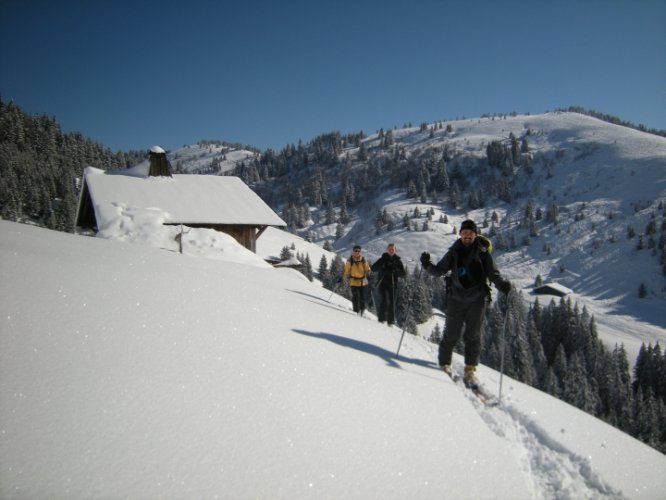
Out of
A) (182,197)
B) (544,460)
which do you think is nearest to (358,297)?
(544,460)

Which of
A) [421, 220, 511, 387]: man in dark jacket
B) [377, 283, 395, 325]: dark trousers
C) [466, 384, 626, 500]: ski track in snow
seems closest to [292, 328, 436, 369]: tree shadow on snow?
[421, 220, 511, 387]: man in dark jacket

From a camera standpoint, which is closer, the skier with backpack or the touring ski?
the touring ski

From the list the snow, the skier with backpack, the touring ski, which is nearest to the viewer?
the snow

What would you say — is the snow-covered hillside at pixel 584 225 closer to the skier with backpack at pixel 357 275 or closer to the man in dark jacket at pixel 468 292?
the skier with backpack at pixel 357 275

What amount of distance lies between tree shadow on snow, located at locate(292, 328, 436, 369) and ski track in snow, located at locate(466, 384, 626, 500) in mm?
1059

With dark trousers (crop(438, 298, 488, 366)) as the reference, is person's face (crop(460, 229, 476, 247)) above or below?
above

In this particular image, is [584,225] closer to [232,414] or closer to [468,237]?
[468,237]

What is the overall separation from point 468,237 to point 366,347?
2.36 m

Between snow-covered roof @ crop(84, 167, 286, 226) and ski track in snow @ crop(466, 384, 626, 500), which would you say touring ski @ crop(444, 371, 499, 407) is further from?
snow-covered roof @ crop(84, 167, 286, 226)

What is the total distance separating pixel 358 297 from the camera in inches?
432

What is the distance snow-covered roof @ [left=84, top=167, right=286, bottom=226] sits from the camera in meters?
20.3

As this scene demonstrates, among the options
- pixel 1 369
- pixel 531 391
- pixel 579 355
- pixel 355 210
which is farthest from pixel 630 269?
pixel 1 369

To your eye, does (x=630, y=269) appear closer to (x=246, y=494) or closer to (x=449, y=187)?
(x=449, y=187)

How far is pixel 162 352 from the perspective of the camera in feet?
11.4
